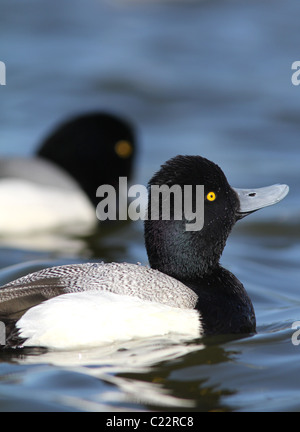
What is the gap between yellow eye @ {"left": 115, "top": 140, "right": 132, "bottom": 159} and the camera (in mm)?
10977

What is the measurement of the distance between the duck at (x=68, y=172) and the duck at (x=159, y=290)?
13.3 ft

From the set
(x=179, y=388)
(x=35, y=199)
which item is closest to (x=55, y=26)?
(x=35, y=199)

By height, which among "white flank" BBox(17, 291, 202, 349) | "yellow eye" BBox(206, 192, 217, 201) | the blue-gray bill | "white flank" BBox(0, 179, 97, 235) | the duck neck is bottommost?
"white flank" BBox(17, 291, 202, 349)

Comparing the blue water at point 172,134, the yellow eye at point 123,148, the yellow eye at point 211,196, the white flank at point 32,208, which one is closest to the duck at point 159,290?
the yellow eye at point 211,196

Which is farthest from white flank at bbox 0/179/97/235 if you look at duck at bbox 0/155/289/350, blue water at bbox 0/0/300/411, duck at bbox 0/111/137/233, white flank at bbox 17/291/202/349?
white flank at bbox 17/291/202/349

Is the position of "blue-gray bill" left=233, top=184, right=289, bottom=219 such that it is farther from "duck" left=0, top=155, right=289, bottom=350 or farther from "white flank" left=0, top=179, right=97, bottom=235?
"white flank" left=0, top=179, right=97, bottom=235

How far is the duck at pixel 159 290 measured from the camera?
5770mm

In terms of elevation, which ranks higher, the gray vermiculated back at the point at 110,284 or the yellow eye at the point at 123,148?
the yellow eye at the point at 123,148

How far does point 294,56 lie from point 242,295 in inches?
421

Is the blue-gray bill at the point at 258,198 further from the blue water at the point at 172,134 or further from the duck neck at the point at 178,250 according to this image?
the blue water at the point at 172,134

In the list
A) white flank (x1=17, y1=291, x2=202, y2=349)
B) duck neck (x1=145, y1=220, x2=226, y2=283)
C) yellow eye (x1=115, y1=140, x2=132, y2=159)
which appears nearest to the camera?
white flank (x1=17, y1=291, x2=202, y2=349)

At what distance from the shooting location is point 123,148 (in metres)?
11.0

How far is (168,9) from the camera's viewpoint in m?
18.5

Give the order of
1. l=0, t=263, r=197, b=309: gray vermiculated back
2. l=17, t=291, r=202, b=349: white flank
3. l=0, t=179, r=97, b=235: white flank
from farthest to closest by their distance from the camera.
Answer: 1. l=0, t=179, r=97, b=235: white flank
2. l=0, t=263, r=197, b=309: gray vermiculated back
3. l=17, t=291, r=202, b=349: white flank
